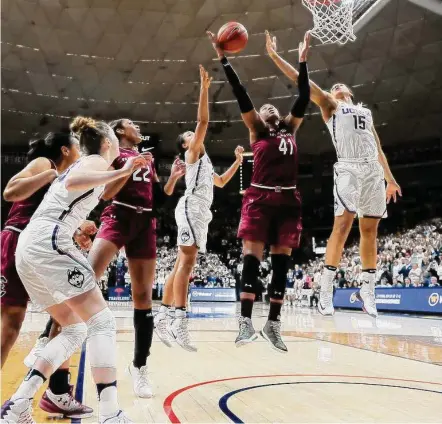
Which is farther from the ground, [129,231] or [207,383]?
[129,231]

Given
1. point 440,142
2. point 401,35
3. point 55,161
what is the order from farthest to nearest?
point 440,142 → point 401,35 → point 55,161

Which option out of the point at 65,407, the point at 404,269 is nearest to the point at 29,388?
the point at 65,407

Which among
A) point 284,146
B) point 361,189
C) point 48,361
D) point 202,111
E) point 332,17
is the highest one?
point 332,17

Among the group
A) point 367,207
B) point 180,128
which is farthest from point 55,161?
point 180,128

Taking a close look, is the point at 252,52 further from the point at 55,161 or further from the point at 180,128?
the point at 55,161

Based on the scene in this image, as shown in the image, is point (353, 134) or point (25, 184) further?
point (353, 134)

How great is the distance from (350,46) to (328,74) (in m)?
1.79

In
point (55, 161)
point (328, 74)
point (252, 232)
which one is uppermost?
point (328, 74)

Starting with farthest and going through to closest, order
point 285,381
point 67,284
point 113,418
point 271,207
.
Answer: point 285,381, point 271,207, point 67,284, point 113,418

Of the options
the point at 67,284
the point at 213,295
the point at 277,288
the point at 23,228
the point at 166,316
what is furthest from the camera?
the point at 213,295

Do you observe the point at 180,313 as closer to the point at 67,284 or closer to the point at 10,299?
the point at 10,299

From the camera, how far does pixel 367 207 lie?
5.45 metres

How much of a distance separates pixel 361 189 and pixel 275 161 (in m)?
1.02

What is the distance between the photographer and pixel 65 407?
14.1 feet
